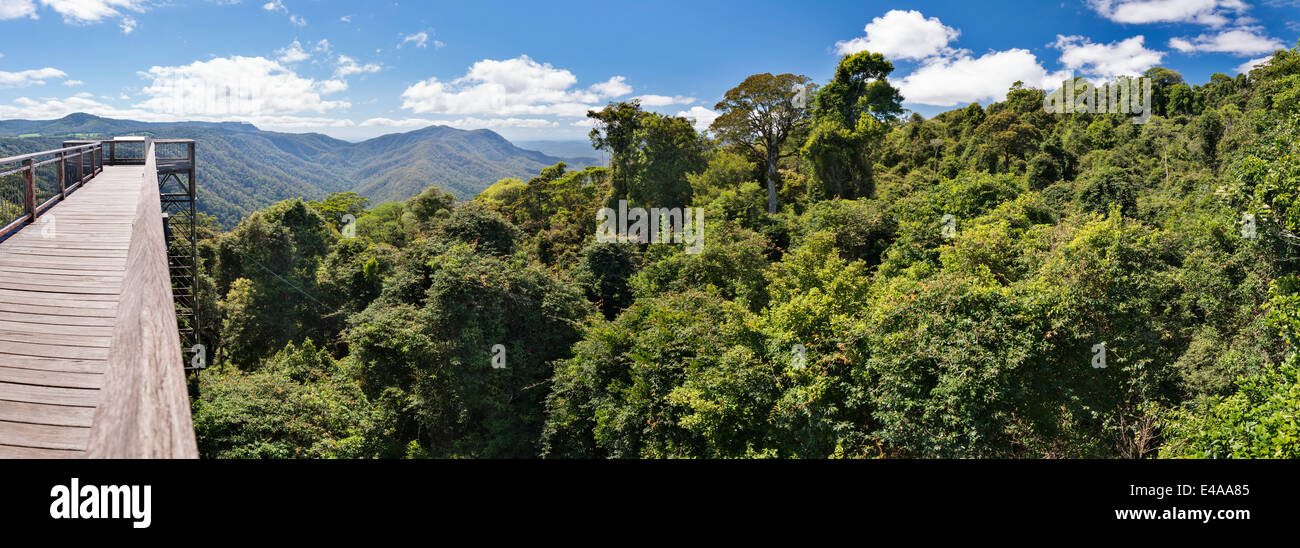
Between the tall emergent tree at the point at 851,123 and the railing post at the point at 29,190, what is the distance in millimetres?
27091

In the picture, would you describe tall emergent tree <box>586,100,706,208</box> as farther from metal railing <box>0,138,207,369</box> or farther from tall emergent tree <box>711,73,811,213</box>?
metal railing <box>0,138,207,369</box>

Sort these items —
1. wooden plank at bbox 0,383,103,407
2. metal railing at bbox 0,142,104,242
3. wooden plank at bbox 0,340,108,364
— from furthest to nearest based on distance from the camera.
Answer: metal railing at bbox 0,142,104,242 → wooden plank at bbox 0,340,108,364 → wooden plank at bbox 0,383,103,407

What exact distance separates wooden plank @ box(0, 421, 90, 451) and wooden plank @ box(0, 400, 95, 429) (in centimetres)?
2

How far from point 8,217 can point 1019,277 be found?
18.7 meters

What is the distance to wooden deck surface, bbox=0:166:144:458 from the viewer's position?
2.45 meters

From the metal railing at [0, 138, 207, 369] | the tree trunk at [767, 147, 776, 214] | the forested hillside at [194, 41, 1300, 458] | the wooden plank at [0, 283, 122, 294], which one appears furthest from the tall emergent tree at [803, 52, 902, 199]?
the wooden plank at [0, 283, 122, 294]

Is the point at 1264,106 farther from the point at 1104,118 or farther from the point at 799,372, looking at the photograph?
the point at 799,372

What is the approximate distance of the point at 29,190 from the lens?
18.7ft

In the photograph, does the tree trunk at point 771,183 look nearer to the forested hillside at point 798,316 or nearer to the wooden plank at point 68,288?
the forested hillside at point 798,316

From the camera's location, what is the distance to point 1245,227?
1148cm

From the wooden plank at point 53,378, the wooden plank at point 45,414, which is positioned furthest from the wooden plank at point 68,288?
the wooden plank at point 45,414

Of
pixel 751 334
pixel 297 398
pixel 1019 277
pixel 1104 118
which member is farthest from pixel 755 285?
pixel 1104 118
